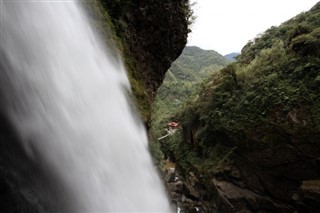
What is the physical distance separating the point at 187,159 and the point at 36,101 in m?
19.6

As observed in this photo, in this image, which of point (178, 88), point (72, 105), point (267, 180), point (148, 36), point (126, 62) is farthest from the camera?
point (178, 88)

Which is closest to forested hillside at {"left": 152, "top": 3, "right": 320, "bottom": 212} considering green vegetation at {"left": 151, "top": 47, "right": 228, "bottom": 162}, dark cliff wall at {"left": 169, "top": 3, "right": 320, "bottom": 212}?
dark cliff wall at {"left": 169, "top": 3, "right": 320, "bottom": 212}

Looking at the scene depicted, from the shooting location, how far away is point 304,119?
13.6m

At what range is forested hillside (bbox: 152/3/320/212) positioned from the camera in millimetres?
13672

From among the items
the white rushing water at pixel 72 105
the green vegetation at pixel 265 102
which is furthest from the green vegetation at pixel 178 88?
the white rushing water at pixel 72 105

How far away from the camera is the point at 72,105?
11.7ft

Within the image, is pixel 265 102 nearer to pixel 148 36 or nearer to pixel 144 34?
pixel 148 36

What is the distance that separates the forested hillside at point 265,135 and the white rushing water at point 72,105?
10.6 m

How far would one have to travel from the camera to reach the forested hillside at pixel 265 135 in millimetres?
13672

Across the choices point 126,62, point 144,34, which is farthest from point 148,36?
point 126,62

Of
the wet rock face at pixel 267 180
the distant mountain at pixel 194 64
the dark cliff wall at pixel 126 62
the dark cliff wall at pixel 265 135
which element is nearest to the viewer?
the dark cliff wall at pixel 126 62

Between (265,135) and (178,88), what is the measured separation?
52.1 metres

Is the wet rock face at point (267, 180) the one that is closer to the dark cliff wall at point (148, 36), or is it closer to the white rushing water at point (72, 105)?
the dark cliff wall at point (148, 36)

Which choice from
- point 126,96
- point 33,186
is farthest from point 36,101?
point 126,96
